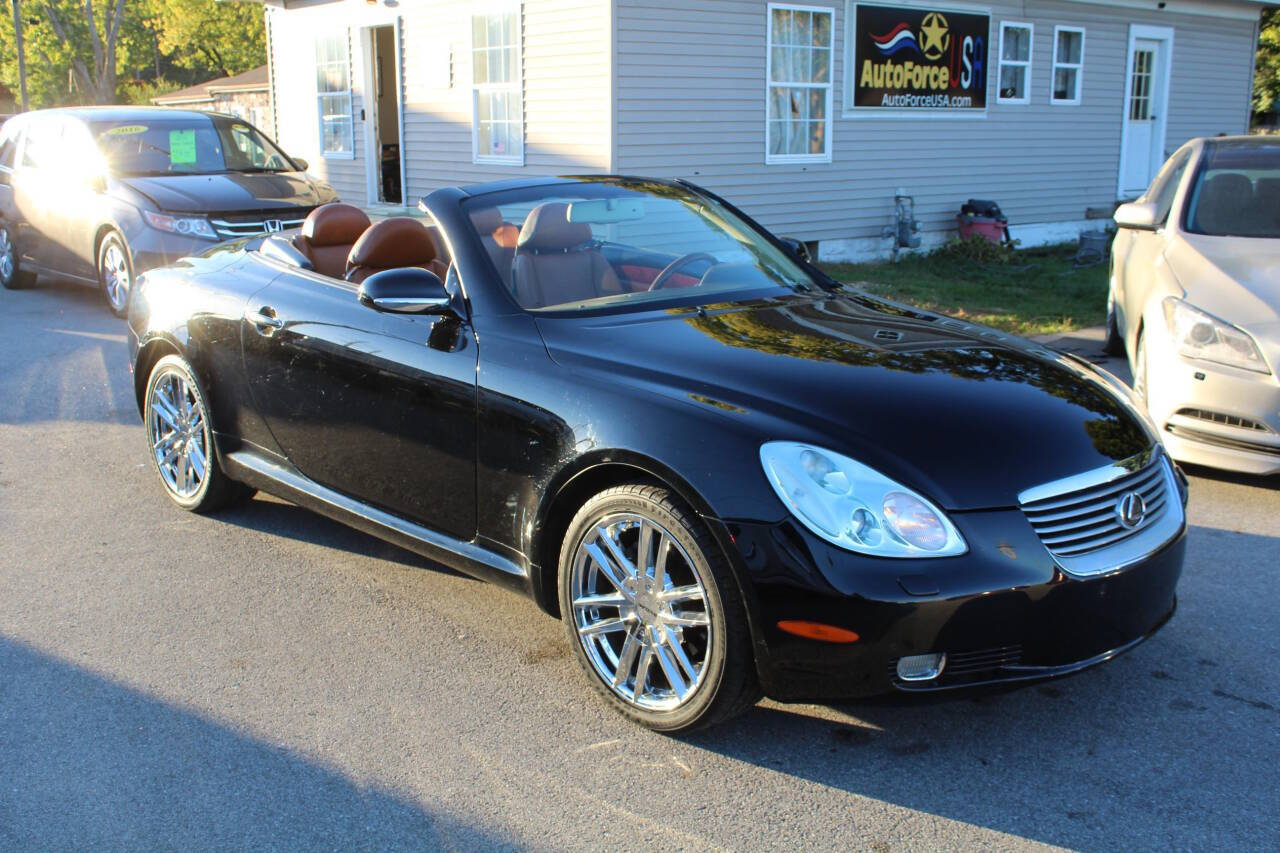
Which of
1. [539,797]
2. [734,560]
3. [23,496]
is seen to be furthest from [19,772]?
[23,496]

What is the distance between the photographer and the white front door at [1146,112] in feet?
61.2

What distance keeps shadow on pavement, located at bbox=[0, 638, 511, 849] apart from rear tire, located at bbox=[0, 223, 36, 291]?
9.97 m

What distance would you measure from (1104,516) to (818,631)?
0.90 meters

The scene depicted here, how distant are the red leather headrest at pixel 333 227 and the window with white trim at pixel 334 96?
12303 millimetres

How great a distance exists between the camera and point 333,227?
557cm

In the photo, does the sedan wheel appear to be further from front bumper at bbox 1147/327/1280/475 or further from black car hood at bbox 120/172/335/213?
black car hood at bbox 120/172/335/213

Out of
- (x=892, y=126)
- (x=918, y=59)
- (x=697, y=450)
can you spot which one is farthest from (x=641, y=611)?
(x=918, y=59)

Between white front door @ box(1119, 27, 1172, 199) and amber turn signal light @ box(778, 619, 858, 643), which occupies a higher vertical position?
white front door @ box(1119, 27, 1172, 199)

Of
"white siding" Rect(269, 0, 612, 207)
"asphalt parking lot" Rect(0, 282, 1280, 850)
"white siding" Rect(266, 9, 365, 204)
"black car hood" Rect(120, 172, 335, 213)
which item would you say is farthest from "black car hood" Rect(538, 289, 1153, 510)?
"white siding" Rect(266, 9, 365, 204)

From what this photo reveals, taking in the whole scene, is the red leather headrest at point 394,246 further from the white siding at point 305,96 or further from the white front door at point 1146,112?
the white front door at point 1146,112

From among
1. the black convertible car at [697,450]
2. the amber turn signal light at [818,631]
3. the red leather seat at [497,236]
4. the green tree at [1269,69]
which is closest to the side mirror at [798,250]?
the black convertible car at [697,450]

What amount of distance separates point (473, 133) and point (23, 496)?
10.1 m

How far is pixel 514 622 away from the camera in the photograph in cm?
425

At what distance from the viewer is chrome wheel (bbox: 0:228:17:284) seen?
12.3 metres
